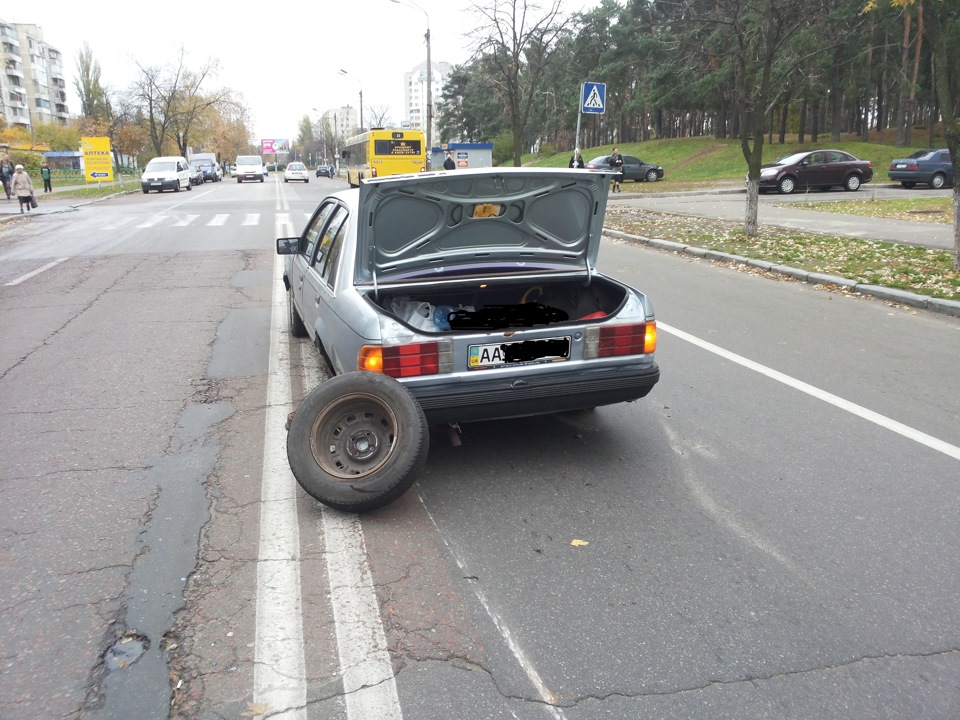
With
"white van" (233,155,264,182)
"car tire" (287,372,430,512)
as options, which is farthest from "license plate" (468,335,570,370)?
"white van" (233,155,264,182)

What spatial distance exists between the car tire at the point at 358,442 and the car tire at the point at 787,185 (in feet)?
89.5

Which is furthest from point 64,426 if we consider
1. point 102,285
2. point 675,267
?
point 675,267

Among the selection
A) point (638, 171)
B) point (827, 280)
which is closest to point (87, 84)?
point (638, 171)

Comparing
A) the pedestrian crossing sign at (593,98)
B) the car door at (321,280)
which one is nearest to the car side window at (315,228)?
the car door at (321,280)

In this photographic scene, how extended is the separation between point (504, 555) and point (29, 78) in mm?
152902

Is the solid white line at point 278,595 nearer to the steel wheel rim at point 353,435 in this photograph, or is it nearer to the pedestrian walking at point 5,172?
the steel wheel rim at point 353,435

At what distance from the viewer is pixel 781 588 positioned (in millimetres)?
3254

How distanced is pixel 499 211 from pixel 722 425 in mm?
2105

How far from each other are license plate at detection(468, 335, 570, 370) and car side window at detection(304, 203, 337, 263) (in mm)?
2264

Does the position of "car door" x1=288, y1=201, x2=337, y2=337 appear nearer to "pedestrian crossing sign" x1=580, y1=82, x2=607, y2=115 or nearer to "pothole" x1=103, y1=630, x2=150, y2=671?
"pothole" x1=103, y1=630, x2=150, y2=671

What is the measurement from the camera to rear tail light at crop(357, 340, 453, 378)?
4.11 meters

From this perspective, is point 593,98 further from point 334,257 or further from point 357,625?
point 357,625

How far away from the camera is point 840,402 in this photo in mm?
5652

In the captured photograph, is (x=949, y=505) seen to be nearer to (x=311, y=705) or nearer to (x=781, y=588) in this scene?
(x=781, y=588)
